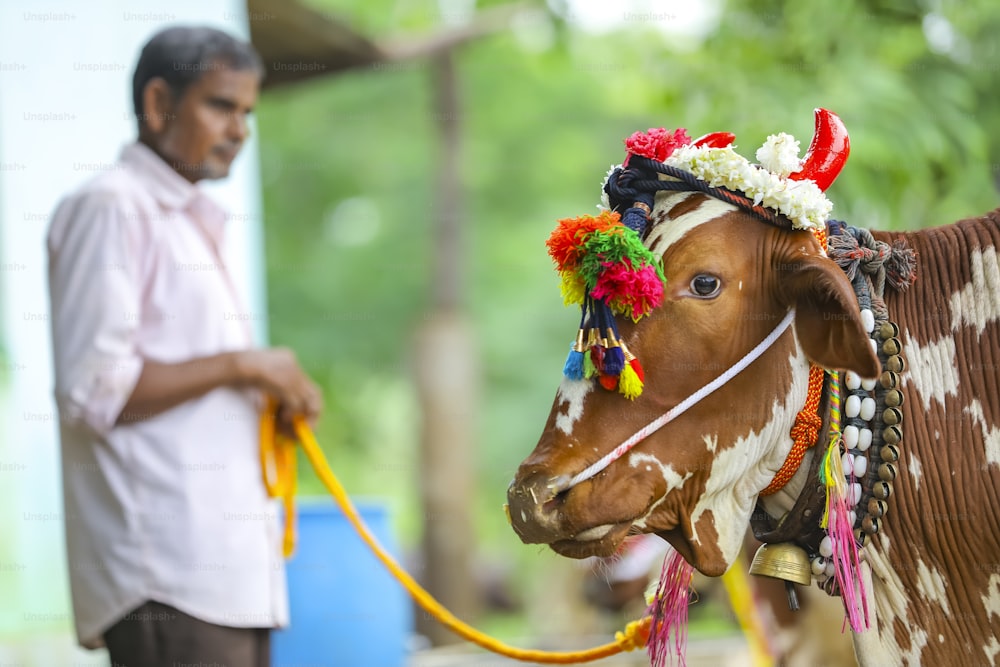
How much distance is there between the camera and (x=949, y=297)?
215 cm

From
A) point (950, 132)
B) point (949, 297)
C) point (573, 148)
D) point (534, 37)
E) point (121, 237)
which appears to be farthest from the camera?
point (573, 148)

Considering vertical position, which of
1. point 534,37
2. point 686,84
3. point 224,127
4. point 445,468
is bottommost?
point 445,468

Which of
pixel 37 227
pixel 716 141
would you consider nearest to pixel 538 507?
pixel 716 141

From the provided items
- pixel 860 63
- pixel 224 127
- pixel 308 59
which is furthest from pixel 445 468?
pixel 224 127

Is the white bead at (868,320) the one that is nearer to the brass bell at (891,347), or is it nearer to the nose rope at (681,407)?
the brass bell at (891,347)

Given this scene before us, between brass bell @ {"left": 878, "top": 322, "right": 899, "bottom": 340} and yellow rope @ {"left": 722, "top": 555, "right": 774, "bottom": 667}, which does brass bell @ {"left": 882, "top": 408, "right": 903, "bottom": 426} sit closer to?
brass bell @ {"left": 878, "top": 322, "right": 899, "bottom": 340}

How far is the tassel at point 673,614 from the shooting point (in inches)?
89.6

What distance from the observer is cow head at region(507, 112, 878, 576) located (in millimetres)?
1948

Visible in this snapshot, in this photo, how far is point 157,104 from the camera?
3.12 m

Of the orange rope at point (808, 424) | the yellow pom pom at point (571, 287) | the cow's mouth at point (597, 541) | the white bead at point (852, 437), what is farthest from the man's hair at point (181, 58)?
the white bead at point (852, 437)

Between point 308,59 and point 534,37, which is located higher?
point 534,37

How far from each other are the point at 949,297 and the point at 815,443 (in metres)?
0.44

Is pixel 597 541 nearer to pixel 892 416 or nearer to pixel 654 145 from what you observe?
pixel 892 416

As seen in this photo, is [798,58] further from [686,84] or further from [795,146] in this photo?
[795,146]
